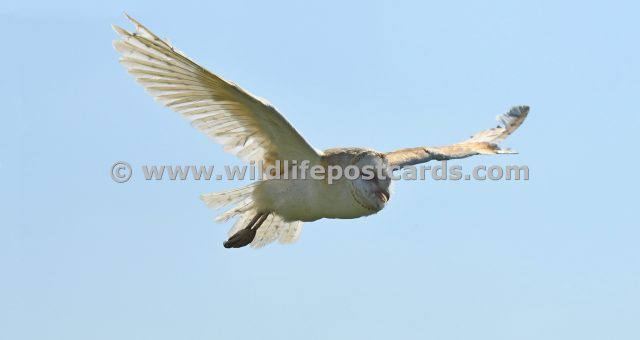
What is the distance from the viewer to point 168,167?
9.91 m

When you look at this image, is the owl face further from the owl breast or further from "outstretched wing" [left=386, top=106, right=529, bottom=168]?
"outstretched wing" [left=386, top=106, right=529, bottom=168]

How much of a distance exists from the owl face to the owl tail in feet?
3.53

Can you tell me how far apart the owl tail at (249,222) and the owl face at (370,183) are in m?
1.08

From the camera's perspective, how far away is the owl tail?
9125mm

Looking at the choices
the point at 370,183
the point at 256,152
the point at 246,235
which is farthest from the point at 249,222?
the point at 370,183

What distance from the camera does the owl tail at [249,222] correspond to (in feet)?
29.9

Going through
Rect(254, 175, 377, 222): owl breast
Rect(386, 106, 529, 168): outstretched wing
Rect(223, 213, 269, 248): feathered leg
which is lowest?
Rect(223, 213, 269, 248): feathered leg

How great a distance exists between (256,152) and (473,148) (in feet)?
9.24

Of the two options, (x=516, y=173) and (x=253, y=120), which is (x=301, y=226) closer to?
(x=253, y=120)

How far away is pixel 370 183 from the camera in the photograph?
852 centimetres

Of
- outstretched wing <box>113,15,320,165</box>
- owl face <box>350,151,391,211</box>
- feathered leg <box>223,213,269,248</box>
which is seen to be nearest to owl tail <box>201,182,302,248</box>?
feathered leg <box>223,213,269,248</box>

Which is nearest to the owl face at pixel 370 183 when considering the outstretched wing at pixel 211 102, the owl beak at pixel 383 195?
the owl beak at pixel 383 195

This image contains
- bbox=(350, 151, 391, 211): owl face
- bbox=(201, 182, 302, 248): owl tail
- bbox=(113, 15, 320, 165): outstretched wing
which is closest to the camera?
bbox=(113, 15, 320, 165): outstretched wing

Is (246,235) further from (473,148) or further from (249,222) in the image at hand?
(473,148)
